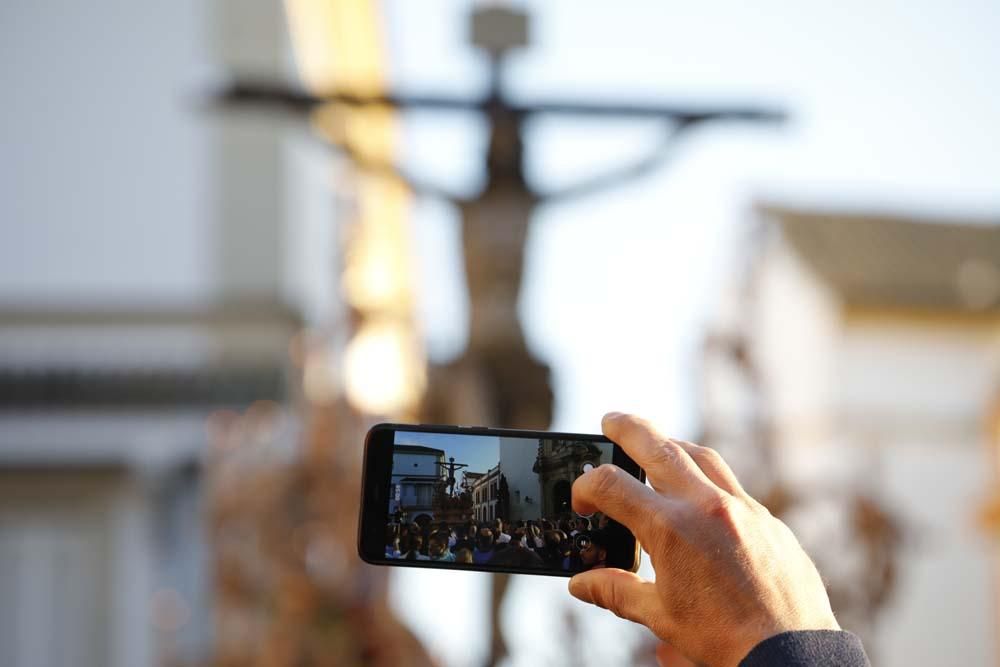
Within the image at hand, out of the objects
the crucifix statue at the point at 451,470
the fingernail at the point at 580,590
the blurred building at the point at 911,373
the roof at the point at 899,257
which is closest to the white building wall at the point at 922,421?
the blurred building at the point at 911,373

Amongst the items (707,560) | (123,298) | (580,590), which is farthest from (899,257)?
(707,560)

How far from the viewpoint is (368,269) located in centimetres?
589

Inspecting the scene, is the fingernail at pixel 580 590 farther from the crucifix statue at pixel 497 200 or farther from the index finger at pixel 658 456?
the crucifix statue at pixel 497 200

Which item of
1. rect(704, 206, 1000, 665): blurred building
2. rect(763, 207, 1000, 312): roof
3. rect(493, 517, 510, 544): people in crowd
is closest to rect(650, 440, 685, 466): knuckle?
rect(493, 517, 510, 544): people in crowd

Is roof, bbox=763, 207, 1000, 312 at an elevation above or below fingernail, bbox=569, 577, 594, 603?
above

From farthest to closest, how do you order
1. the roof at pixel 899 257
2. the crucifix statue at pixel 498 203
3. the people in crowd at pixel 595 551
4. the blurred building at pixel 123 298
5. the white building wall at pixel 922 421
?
the roof at pixel 899 257 < the white building wall at pixel 922 421 < the blurred building at pixel 123 298 < the crucifix statue at pixel 498 203 < the people in crowd at pixel 595 551

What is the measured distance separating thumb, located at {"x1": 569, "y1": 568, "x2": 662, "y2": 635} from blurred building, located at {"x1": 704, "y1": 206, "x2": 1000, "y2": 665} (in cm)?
2422

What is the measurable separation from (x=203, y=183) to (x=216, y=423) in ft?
36.1

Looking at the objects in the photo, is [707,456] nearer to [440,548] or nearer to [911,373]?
[440,548]

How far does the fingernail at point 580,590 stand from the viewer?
1354 millimetres

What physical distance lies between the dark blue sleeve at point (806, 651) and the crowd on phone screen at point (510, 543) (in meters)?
0.29

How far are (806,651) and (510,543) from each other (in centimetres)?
39

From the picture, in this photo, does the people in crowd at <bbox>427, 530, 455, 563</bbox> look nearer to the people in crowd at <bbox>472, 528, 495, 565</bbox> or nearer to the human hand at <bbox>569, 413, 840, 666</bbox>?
the people in crowd at <bbox>472, 528, 495, 565</bbox>

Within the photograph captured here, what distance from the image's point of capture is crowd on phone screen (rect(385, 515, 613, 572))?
4.75 feet
